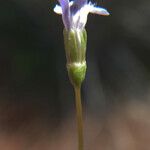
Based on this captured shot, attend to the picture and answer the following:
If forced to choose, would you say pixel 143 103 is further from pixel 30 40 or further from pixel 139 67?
pixel 30 40

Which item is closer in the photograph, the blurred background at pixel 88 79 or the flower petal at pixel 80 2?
the flower petal at pixel 80 2

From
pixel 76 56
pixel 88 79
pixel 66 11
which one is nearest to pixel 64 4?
pixel 66 11

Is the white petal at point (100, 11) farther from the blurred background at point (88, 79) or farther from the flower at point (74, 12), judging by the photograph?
the blurred background at point (88, 79)

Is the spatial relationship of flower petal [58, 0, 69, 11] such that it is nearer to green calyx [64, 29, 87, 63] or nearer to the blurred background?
green calyx [64, 29, 87, 63]

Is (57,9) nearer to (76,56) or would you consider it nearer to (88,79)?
(76,56)

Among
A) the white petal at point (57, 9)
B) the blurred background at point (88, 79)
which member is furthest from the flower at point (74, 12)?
the blurred background at point (88, 79)

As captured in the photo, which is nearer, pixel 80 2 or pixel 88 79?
pixel 80 2
